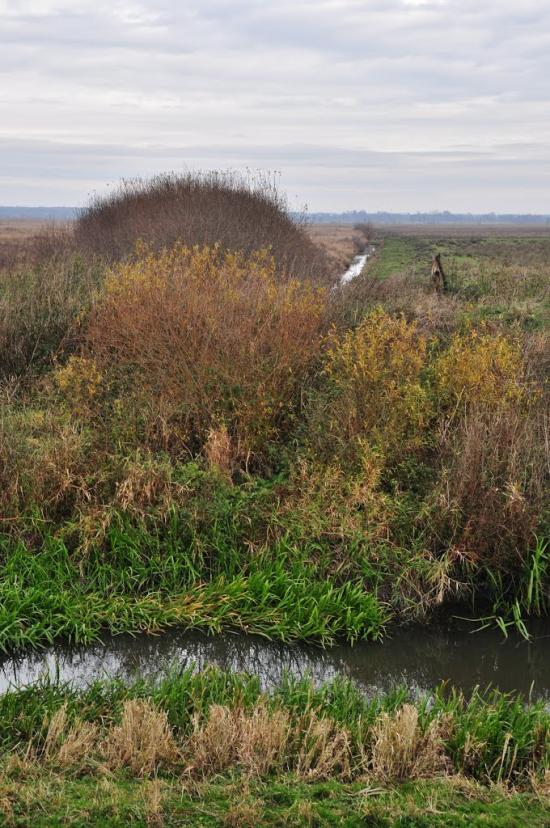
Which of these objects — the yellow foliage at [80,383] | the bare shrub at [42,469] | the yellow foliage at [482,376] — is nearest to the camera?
the bare shrub at [42,469]

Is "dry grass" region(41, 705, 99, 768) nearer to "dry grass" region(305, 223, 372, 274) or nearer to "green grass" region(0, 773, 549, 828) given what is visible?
"green grass" region(0, 773, 549, 828)

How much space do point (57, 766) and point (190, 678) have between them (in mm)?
1322

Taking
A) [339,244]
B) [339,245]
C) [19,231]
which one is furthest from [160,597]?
[19,231]

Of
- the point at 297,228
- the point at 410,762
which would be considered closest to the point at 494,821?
the point at 410,762

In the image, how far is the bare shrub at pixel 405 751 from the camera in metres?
4.94

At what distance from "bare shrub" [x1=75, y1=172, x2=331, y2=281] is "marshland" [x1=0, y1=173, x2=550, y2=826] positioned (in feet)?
17.1

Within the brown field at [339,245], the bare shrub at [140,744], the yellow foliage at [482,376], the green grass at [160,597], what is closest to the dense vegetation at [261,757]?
the bare shrub at [140,744]

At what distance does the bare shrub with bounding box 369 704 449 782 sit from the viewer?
16.2 ft

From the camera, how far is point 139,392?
10.2 metres

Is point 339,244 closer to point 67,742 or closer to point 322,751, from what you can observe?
point 322,751

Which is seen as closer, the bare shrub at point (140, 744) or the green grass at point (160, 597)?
the bare shrub at point (140, 744)

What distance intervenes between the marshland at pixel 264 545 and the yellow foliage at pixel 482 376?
0.13 ft

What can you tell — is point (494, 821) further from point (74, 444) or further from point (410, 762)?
point (74, 444)

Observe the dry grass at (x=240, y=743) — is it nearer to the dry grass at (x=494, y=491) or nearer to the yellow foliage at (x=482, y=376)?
the dry grass at (x=494, y=491)
